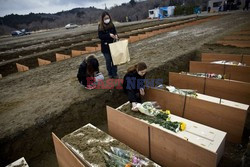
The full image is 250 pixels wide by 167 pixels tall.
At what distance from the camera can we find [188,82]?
14.4ft

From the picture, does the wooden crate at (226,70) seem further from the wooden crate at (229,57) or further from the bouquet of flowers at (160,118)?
the bouquet of flowers at (160,118)

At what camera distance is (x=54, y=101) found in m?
3.77

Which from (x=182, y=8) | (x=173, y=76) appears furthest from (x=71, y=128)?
(x=182, y=8)

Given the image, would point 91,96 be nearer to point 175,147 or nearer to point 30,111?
point 30,111

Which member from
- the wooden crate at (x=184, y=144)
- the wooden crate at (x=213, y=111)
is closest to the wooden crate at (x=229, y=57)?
the wooden crate at (x=213, y=111)

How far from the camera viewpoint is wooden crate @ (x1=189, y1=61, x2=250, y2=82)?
4398 millimetres

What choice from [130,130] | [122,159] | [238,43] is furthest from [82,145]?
[238,43]

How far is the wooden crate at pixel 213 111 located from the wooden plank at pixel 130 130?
128 centimetres

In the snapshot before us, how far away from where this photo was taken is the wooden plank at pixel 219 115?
2.87 metres

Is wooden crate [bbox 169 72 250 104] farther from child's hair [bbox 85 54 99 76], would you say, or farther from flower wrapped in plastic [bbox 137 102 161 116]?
child's hair [bbox 85 54 99 76]

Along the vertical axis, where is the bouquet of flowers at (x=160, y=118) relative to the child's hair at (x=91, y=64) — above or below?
below

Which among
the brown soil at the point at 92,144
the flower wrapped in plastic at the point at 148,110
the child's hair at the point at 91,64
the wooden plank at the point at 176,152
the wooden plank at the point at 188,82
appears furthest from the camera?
the wooden plank at the point at 188,82

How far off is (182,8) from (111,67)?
41432mm

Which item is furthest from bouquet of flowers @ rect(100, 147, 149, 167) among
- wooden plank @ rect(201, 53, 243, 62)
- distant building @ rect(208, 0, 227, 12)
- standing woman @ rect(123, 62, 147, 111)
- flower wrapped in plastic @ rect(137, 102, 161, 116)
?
distant building @ rect(208, 0, 227, 12)
